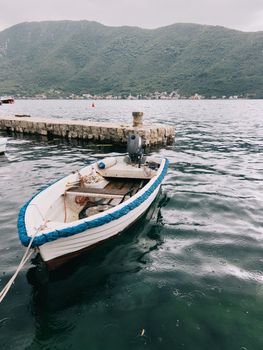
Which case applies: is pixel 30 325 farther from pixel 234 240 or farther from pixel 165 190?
pixel 165 190

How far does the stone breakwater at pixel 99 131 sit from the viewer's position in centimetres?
2475

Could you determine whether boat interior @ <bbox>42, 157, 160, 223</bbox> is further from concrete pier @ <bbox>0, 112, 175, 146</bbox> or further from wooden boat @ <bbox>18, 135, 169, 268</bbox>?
concrete pier @ <bbox>0, 112, 175, 146</bbox>

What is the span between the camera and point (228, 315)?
18.9ft

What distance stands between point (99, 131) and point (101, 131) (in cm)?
26

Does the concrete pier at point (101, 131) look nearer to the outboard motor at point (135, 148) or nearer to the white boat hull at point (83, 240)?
the outboard motor at point (135, 148)

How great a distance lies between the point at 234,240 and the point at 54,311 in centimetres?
569

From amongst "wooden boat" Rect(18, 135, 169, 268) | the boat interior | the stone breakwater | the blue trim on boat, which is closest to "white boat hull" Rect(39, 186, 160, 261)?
"wooden boat" Rect(18, 135, 169, 268)

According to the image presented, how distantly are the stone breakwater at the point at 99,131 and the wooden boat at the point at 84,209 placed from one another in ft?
37.4

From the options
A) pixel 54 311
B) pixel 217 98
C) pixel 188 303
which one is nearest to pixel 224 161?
pixel 188 303

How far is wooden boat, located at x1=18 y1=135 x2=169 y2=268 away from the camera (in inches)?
255

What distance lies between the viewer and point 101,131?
26172 mm

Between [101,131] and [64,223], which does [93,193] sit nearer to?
[64,223]

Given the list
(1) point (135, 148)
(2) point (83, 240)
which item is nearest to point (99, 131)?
(1) point (135, 148)

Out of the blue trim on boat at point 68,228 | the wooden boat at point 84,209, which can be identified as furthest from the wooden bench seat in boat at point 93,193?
the blue trim on boat at point 68,228
